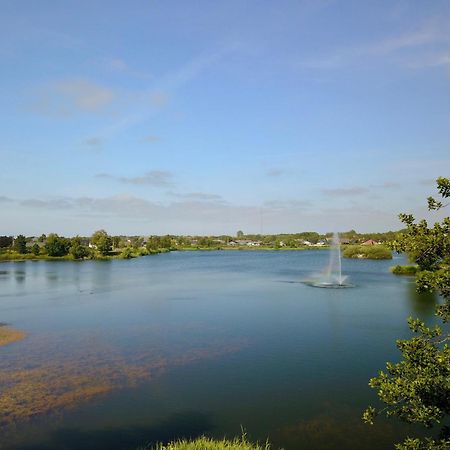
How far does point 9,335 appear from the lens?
32625 millimetres

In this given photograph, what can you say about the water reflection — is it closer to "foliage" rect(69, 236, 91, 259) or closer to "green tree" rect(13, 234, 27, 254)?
"foliage" rect(69, 236, 91, 259)

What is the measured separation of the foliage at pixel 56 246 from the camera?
138 metres

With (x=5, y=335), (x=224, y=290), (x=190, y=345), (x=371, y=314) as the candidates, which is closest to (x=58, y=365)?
(x=190, y=345)

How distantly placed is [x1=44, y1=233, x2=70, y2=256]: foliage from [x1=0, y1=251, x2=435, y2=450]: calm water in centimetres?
9327

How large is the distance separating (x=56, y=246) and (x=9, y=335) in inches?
4402

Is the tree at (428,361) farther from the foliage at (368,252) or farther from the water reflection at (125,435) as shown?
the foliage at (368,252)

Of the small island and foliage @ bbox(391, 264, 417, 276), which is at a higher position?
the small island

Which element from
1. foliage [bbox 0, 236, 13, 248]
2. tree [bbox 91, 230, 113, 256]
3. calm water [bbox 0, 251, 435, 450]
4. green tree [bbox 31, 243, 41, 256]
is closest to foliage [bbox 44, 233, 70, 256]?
green tree [bbox 31, 243, 41, 256]

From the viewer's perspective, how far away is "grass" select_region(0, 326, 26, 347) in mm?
30728

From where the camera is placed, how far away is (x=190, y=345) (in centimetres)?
2897

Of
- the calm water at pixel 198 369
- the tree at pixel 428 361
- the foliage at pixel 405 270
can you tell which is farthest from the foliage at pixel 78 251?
the tree at pixel 428 361

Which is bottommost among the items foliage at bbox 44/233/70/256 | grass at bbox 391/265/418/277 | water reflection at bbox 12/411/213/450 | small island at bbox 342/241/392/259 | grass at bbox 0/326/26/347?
water reflection at bbox 12/411/213/450

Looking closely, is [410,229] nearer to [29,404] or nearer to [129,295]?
[29,404]

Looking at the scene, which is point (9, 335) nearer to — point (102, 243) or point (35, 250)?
point (102, 243)
